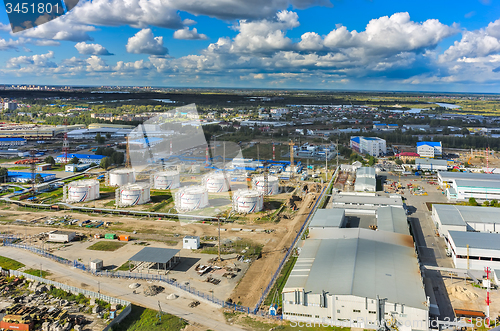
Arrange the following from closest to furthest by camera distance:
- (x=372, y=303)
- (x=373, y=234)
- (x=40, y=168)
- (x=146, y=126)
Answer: (x=372, y=303) → (x=373, y=234) → (x=40, y=168) → (x=146, y=126)

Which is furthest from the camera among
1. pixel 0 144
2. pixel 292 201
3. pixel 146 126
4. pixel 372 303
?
pixel 146 126

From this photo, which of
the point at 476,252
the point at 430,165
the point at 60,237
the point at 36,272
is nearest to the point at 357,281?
the point at 476,252

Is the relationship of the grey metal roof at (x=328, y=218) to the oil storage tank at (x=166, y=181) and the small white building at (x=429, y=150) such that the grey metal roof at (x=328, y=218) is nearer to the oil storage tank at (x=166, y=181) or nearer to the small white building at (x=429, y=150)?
the oil storage tank at (x=166, y=181)

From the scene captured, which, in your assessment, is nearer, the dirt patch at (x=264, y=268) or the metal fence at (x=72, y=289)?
the metal fence at (x=72, y=289)

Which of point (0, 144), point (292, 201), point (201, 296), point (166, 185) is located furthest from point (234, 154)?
point (0, 144)

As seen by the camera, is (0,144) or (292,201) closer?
(292,201)

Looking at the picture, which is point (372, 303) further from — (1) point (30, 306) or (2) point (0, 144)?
(2) point (0, 144)

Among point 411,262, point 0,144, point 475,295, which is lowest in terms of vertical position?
point 475,295

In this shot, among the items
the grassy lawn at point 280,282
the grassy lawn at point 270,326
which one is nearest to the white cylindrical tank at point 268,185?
the grassy lawn at point 280,282

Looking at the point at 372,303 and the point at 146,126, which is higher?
the point at 146,126
